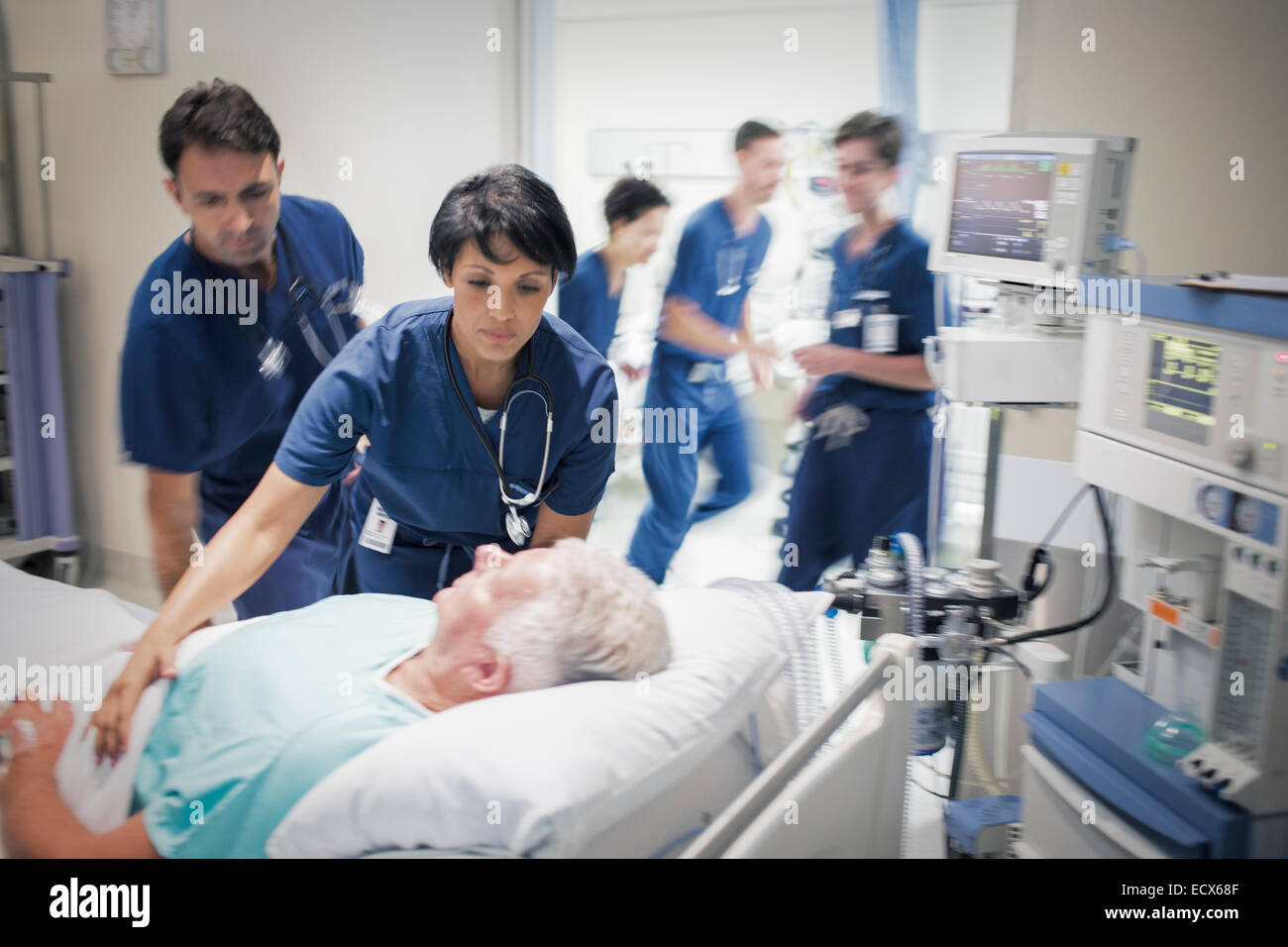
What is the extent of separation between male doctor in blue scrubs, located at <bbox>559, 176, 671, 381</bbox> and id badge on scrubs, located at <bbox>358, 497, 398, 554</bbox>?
2.35 ft

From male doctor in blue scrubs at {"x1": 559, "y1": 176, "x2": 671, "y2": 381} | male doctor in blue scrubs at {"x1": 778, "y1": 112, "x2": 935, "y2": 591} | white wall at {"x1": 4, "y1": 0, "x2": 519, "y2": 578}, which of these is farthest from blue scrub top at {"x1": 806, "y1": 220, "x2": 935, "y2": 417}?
white wall at {"x1": 4, "y1": 0, "x2": 519, "y2": 578}

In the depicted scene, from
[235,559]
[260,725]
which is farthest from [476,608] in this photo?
[235,559]

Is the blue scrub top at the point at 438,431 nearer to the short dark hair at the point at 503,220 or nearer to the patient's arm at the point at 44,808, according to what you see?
the short dark hair at the point at 503,220

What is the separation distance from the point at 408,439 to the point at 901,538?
0.82m

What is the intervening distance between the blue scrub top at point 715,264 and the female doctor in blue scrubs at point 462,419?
0.87 m

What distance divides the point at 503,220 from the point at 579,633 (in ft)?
2.02

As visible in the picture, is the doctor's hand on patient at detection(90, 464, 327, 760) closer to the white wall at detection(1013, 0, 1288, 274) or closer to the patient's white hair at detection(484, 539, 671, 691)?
the patient's white hair at detection(484, 539, 671, 691)

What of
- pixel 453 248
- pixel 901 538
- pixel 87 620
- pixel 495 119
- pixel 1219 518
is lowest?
pixel 87 620

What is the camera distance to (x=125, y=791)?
4.06 feet

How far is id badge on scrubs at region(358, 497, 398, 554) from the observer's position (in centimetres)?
175

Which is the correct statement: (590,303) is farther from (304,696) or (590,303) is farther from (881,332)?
(304,696)

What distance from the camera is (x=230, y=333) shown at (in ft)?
5.55
